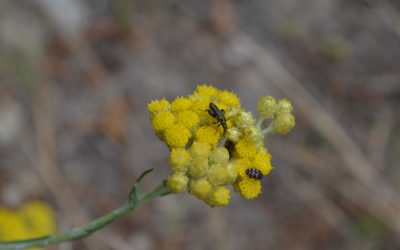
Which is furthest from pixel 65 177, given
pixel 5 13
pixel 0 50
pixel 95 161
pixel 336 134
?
pixel 336 134

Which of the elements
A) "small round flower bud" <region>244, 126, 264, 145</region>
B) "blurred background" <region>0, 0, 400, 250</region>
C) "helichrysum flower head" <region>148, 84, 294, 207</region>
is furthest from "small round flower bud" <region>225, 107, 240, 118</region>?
"blurred background" <region>0, 0, 400, 250</region>

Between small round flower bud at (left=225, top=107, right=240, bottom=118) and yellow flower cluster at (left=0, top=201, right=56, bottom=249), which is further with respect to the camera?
yellow flower cluster at (left=0, top=201, right=56, bottom=249)

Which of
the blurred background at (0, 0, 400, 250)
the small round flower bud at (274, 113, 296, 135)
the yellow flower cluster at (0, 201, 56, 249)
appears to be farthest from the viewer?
the blurred background at (0, 0, 400, 250)

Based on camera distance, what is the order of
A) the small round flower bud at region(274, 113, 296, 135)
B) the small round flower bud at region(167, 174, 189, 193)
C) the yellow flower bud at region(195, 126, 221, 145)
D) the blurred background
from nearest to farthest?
the small round flower bud at region(167, 174, 189, 193) < the yellow flower bud at region(195, 126, 221, 145) < the small round flower bud at region(274, 113, 296, 135) < the blurred background

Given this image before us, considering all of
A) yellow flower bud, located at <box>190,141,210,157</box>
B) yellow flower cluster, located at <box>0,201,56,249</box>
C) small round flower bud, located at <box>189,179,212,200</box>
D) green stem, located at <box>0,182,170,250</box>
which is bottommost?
small round flower bud, located at <box>189,179,212,200</box>

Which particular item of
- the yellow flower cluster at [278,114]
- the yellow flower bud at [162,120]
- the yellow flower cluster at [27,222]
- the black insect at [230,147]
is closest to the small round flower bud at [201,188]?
the black insect at [230,147]

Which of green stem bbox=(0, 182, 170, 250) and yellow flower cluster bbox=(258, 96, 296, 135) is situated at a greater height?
yellow flower cluster bbox=(258, 96, 296, 135)

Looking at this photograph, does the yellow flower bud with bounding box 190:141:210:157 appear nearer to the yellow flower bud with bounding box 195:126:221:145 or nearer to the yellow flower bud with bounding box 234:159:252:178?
the yellow flower bud with bounding box 195:126:221:145

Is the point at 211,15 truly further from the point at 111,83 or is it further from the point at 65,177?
the point at 65,177
